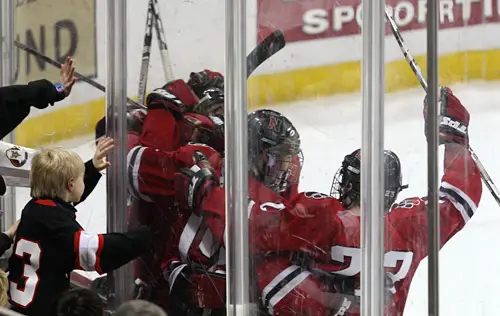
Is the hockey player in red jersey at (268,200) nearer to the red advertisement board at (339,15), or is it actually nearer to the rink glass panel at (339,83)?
the rink glass panel at (339,83)

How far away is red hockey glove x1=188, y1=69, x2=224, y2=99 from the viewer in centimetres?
258

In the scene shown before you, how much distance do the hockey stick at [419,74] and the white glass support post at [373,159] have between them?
31mm

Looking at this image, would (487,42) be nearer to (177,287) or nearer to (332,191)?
(332,191)

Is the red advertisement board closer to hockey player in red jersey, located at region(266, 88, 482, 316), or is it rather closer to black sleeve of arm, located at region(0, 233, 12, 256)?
hockey player in red jersey, located at region(266, 88, 482, 316)

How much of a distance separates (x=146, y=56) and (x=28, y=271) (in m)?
0.66

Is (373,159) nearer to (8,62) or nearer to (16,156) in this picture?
(16,156)

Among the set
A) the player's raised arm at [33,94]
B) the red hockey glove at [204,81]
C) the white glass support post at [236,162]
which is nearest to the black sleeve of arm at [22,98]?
the player's raised arm at [33,94]

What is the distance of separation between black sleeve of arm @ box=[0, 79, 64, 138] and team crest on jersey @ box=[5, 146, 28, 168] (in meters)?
0.14

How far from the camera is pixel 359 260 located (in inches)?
89.8


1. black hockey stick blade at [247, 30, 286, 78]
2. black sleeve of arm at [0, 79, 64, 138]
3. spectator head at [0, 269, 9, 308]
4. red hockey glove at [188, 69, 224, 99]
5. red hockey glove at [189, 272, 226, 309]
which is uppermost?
black hockey stick blade at [247, 30, 286, 78]

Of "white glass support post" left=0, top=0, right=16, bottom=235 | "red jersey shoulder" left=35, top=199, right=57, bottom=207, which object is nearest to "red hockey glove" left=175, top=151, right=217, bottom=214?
"red jersey shoulder" left=35, top=199, right=57, bottom=207

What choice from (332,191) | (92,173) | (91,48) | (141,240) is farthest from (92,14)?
(332,191)

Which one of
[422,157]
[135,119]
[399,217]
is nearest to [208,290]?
[135,119]

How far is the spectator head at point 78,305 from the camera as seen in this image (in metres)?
1.89
